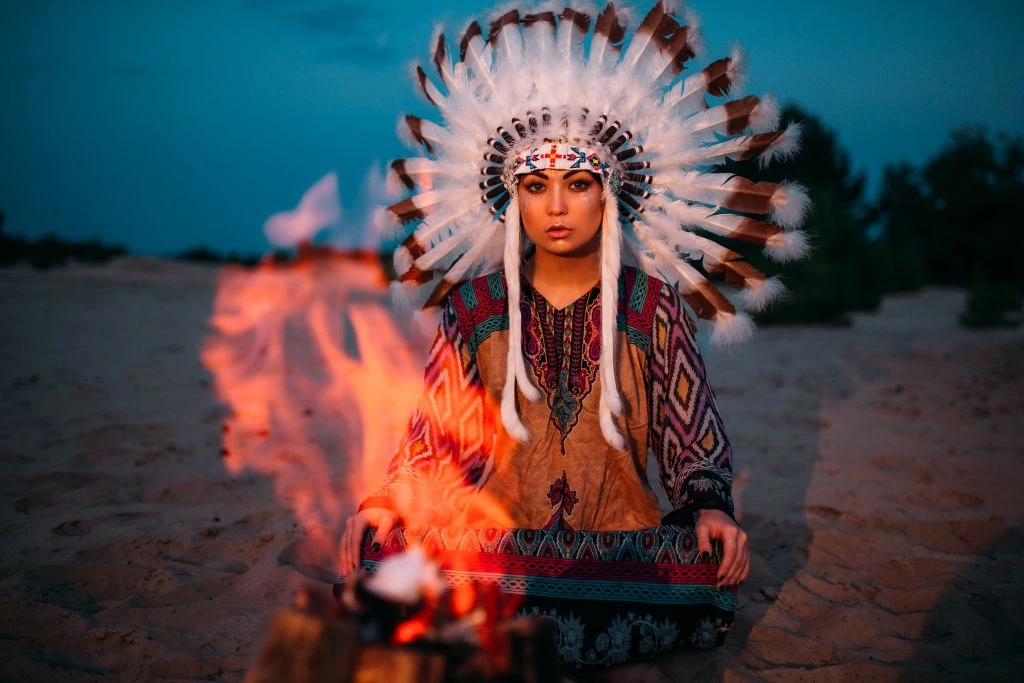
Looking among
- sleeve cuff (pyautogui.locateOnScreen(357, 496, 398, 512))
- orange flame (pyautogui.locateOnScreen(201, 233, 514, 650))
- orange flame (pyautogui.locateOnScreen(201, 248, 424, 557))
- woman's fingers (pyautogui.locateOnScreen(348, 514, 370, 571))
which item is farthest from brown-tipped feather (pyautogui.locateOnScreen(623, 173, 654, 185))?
orange flame (pyautogui.locateOnScreen(201, 248, 424, 557))

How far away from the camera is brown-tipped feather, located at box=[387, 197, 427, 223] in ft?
10.0

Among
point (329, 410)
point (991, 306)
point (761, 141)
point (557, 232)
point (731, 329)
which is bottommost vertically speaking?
point (329, 410)

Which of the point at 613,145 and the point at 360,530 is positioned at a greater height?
the point at 613,145

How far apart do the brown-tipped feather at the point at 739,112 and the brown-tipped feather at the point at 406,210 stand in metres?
1.28

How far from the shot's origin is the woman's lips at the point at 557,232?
2.71 m

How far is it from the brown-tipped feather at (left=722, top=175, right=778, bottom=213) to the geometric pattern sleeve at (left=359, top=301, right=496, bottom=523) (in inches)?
46.2

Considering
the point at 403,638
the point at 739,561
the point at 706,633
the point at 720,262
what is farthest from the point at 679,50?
the point at 403,638

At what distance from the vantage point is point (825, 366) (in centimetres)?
831

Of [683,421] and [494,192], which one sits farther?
[494,192]

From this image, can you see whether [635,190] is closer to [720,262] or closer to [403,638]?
[720,262]

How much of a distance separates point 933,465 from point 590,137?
3.60 metres

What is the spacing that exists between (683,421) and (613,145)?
1.07 m

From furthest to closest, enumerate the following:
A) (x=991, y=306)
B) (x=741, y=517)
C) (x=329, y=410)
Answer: (x=991, y=306)
(x=329, y=410)
(x=741, y=517)

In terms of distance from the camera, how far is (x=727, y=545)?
7.50 ft
